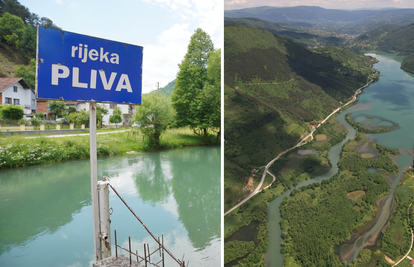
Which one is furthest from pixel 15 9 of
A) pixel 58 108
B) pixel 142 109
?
pixel 142 109

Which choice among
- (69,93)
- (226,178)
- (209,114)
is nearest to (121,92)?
(69,93)

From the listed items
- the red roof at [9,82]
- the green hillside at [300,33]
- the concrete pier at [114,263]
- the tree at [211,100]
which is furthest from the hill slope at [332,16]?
the red roof at [9,82]

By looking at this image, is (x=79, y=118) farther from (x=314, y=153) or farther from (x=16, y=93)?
(x=314, y=153)

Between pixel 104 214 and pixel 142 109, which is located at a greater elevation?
pixel 142 109

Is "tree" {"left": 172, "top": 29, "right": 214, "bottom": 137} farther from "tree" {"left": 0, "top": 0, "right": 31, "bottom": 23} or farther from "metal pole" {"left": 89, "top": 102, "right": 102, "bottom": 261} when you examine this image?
"metal pole" {"left": 89, "top": 102, "right": 102, "bottom": 261}

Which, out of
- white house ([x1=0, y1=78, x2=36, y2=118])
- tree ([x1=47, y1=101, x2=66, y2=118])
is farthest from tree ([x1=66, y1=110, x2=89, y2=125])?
white house ([x1=0, y1=78, x2=36, y2=118])

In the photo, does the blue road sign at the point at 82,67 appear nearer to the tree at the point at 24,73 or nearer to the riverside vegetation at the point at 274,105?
the riverside vegetation at the point at 274,105

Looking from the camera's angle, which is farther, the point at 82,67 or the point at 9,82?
the point at 9,82

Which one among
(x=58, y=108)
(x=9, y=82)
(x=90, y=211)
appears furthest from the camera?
(x=58, y=108)
